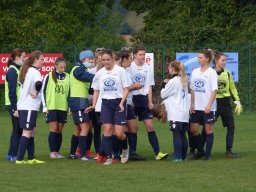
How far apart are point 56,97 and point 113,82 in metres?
1.56

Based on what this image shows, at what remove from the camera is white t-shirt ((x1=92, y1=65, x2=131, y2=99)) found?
13.9m

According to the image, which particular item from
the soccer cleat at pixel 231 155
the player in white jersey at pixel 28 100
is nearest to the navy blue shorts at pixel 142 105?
the soccer cleat at pixel 231 155

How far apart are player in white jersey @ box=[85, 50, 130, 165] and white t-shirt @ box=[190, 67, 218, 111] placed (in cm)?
133

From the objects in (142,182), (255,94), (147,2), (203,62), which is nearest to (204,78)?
(203,62)

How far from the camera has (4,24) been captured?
3878 centimetres

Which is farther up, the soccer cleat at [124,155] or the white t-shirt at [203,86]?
the white t-shirt at [203,86]

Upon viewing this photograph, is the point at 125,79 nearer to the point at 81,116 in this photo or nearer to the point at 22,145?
Result: the point at 81,116

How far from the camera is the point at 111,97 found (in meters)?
13.9

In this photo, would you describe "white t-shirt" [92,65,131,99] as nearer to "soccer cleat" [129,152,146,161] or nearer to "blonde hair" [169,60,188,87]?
"blonde hair" [169,60,188,87]

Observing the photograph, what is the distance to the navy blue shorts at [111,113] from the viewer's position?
13867 mm

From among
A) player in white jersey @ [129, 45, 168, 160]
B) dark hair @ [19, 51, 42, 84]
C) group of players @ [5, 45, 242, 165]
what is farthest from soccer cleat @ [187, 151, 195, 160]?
dark hair @ [19, 51, 42, 84]

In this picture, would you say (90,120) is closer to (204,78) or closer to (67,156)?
(67,156)

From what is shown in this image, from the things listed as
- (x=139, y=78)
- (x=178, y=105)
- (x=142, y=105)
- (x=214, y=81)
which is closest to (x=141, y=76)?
(x=139, y=78)

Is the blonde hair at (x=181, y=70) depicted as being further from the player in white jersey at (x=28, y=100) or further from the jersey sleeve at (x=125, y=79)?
the player in white jersey at (x=28, y=100)
